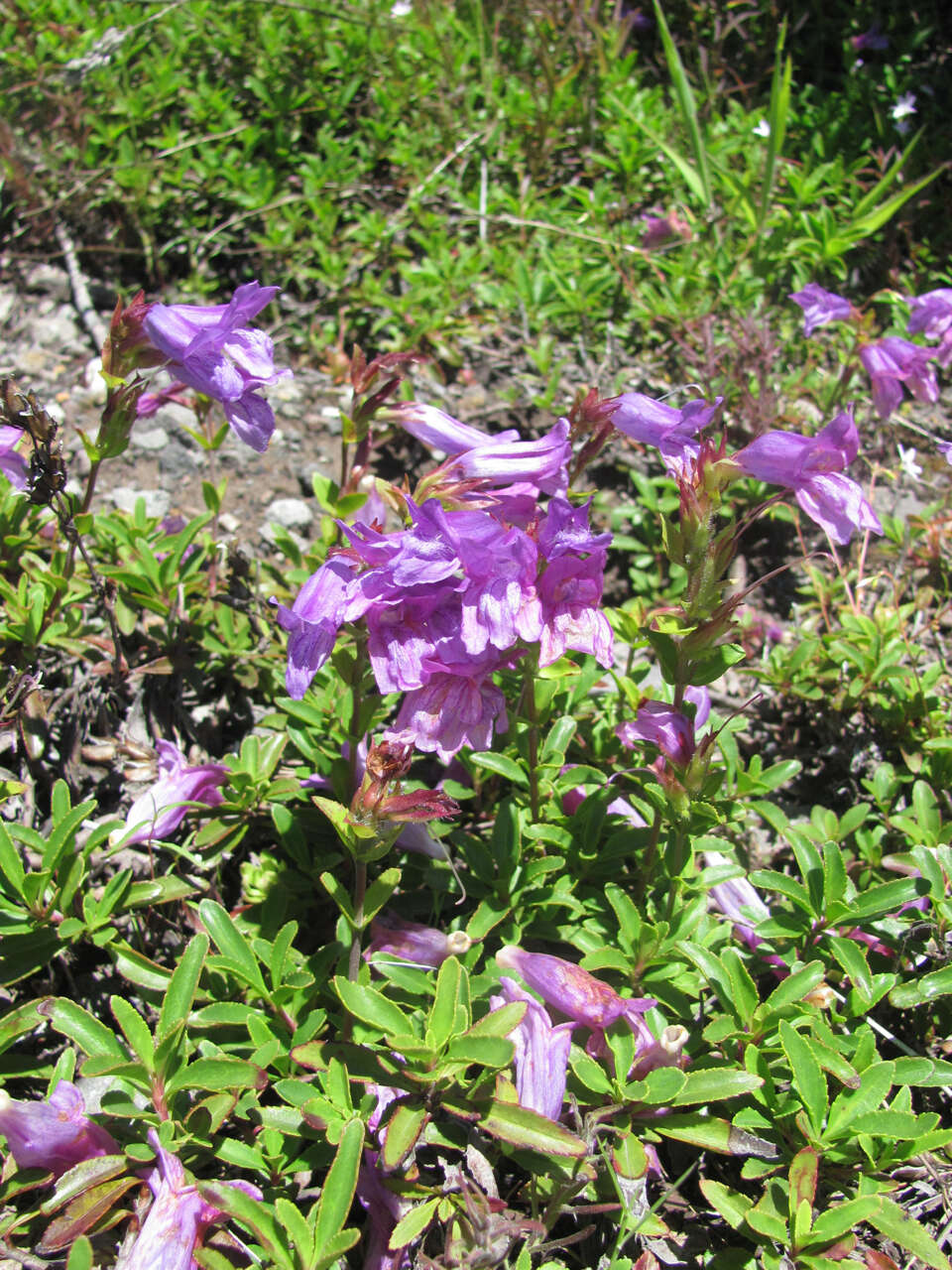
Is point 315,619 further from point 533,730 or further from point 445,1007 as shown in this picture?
point 445,1007

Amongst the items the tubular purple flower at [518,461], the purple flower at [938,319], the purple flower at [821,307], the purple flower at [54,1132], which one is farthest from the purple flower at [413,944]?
the purple flower at [938,319]

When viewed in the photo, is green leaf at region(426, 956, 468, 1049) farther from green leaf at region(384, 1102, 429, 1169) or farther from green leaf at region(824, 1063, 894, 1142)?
green leaf at region(824, 1063, 894, 1142)

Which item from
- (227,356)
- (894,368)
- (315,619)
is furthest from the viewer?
(894,368)

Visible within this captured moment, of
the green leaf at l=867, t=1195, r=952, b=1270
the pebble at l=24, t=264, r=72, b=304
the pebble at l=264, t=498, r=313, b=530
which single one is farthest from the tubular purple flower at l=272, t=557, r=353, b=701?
the pebble at l=24, t=264, r=72, b=304

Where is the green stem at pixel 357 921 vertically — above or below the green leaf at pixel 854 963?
above

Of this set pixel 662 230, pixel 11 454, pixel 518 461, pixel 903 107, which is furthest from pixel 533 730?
pixel 903 107

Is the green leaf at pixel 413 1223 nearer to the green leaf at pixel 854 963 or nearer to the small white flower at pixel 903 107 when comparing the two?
the green leaf at pixel 854 963

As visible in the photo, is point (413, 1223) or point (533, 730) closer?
point (413, 1223)
